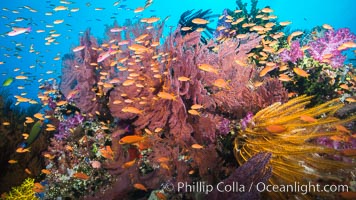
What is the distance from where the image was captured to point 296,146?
138 inches

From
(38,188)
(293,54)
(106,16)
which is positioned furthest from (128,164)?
(106,16)

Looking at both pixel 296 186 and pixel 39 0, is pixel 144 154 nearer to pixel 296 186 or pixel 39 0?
pixel 296 186

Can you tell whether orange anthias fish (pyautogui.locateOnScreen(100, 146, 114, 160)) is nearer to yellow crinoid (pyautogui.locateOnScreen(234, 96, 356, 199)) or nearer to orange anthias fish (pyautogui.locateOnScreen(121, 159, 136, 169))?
orange anthias fish (pyautogui.locateOnScreen(121, 159, 136, 169))

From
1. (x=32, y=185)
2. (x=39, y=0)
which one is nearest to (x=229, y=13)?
(x=32, y=185)

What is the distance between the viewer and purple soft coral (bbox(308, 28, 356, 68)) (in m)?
7.22

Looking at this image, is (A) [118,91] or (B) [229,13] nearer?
(A) [118,91]

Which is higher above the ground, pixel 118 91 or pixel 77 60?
pixel 77 60

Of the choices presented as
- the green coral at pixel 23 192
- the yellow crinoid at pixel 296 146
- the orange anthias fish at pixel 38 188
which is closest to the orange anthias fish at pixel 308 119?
the yellow crinoid at pixel 296 146

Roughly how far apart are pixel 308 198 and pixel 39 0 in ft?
390

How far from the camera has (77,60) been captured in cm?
799

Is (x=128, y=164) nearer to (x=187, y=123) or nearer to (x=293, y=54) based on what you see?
(x=187, y=123)

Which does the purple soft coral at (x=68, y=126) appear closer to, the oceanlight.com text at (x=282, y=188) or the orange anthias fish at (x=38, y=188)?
the orange anthias fish at (x=38, y=188)

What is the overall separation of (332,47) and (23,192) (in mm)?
9906

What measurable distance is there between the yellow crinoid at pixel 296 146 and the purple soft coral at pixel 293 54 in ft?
11.3
